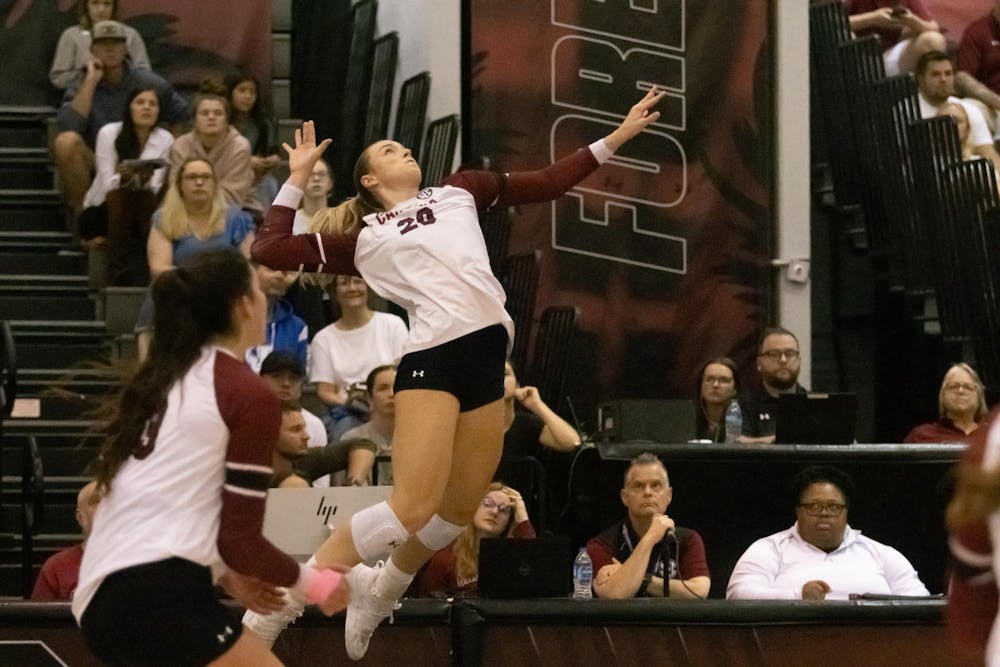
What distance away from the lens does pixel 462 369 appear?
587 centimetres

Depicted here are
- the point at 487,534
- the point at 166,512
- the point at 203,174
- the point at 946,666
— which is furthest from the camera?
the point at 203,174

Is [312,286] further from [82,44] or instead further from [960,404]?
[960,404]

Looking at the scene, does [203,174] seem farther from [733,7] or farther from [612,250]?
[733,7]

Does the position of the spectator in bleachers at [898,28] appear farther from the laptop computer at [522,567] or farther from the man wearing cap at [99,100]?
the laptop computer at [522,567]

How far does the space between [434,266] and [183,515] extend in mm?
2002

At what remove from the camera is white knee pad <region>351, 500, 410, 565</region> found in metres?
5.76

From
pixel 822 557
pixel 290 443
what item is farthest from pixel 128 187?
pixel 822 557

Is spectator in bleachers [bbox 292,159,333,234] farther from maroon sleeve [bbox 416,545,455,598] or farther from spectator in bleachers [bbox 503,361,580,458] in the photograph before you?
maroon sleeve [bbox 416,545,455,598]

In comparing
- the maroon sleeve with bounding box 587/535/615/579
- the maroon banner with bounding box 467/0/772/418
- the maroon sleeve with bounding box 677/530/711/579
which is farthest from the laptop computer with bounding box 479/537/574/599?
the maroon banner with bounding box 467/0/772/418

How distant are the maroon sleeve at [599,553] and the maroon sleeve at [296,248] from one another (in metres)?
2.04

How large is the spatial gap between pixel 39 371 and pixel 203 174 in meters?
1.40

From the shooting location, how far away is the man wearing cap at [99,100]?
10.7 metres

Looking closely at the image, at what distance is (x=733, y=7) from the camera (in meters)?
11.6

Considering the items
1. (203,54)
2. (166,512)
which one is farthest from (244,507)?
(203,54)
